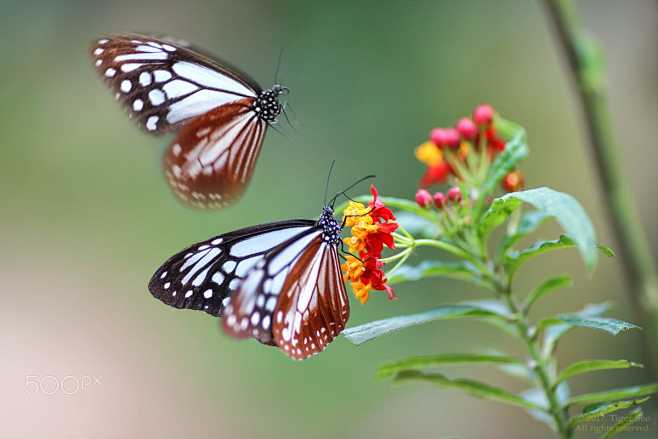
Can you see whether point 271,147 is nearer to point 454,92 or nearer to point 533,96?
point 454,92

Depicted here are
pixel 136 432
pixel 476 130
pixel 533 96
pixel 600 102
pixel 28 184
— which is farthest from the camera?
pixel 28 184

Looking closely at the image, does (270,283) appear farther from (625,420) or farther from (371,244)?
(625,420)

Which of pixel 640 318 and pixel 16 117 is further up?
pixel 16 117

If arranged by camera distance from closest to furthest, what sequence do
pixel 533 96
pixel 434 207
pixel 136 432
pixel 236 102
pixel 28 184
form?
pixel 434 207
pixel 236 102
pixel 136 432
pixel 533 96
pixel 28 184

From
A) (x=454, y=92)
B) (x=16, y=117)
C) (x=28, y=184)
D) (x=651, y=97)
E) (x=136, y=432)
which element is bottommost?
(x=136, y=432)

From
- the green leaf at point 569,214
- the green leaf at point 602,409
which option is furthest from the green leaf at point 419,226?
the green leaf at point 602,409

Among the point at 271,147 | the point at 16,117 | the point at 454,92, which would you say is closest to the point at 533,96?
the point at 454,92
